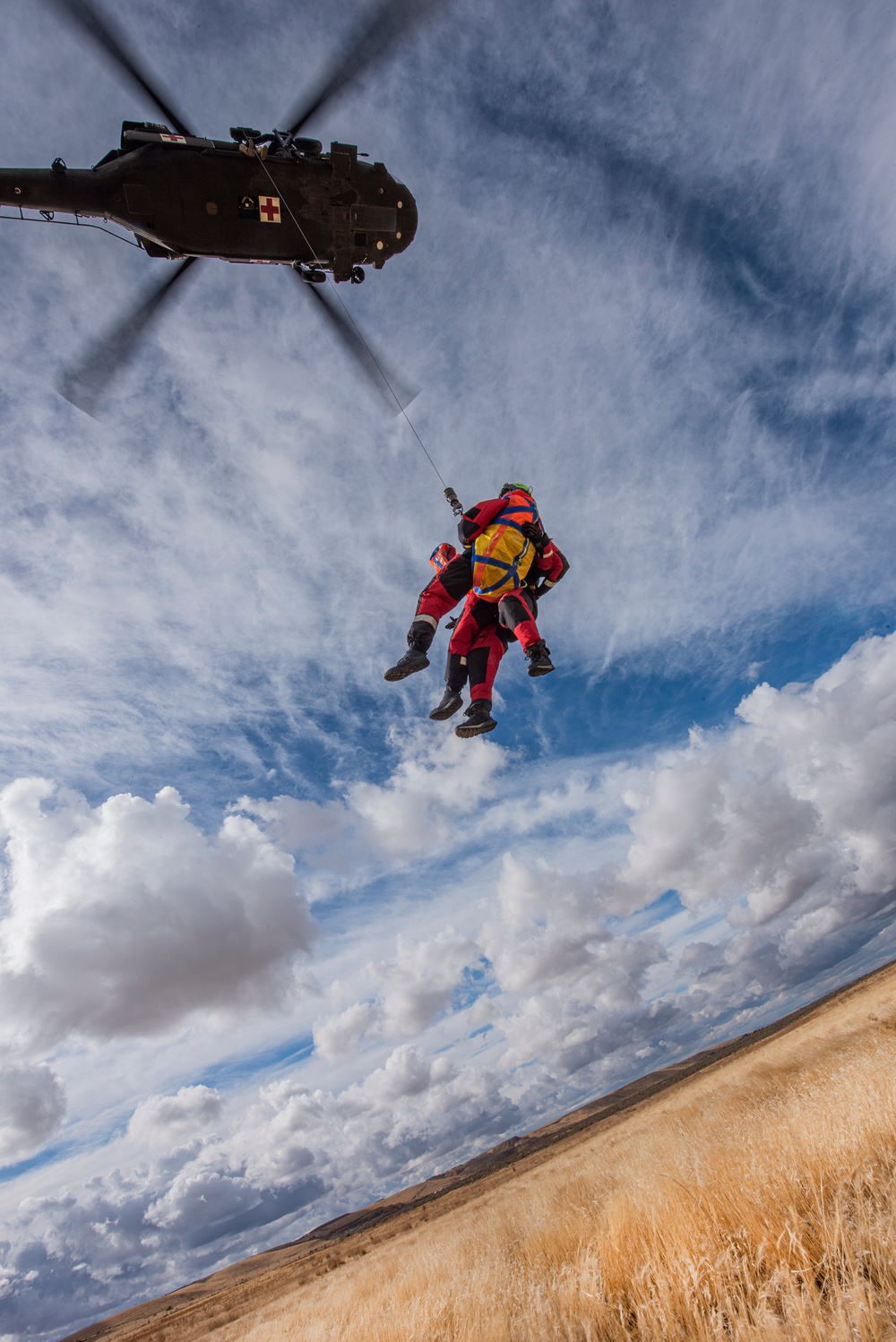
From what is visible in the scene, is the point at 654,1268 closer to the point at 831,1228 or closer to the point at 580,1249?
the point at 831,1228

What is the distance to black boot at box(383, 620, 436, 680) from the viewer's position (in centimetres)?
794

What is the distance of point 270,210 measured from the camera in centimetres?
1257

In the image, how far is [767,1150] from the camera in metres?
5.80

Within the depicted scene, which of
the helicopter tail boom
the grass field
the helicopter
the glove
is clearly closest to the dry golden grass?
the grass field

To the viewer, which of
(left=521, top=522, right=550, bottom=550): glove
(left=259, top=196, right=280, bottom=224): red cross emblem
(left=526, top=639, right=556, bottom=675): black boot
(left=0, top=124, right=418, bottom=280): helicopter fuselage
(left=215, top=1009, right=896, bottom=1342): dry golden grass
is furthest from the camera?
(left=259, top=196, right=280, bottom=224): red cross emblem

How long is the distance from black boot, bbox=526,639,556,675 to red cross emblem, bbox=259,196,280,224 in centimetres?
1192

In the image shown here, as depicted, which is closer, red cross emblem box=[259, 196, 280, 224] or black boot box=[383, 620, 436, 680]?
black boot box=[383, 620, 436, 680]

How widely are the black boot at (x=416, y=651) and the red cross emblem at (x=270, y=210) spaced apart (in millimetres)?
10737

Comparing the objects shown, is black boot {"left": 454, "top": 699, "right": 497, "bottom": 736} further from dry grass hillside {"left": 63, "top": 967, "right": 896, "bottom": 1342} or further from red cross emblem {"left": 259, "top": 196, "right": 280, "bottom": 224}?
red cross emblem {"left": 259, "top": 196, "right": 280, "bottom": 224}

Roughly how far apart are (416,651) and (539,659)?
1791mm

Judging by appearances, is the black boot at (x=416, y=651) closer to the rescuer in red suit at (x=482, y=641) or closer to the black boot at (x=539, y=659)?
the rescuer in red suit at (x=482, y=641)

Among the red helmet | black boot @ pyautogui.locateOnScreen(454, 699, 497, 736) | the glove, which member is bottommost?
black boot @ pyautogui.locateOnScreen(454, 699, 497, 736)

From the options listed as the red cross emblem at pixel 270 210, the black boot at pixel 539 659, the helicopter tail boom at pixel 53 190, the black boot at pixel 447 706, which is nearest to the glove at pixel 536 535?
the black boot at pixel 539 659

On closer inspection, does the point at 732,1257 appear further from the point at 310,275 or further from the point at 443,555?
the point at 310,275
